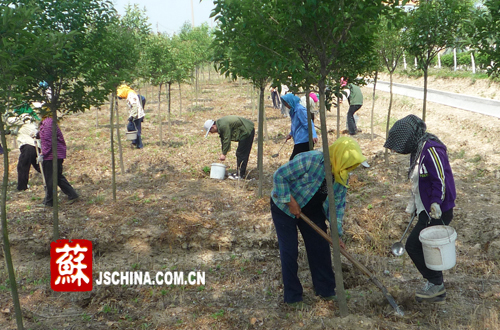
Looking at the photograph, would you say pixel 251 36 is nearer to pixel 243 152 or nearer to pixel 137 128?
pixel 243 152

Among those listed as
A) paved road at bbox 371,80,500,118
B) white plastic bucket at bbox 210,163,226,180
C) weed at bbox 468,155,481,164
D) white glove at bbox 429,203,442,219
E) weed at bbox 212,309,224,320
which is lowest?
weed at bbox 212,309,224,320

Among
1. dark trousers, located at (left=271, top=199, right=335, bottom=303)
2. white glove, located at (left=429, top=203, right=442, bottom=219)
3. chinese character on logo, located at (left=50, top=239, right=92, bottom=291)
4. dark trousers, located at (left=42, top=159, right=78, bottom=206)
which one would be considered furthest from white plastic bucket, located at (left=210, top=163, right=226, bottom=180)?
white glove, located at (left=429, top=203, right=442, bottom=219)

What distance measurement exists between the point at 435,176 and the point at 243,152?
529 centimetres

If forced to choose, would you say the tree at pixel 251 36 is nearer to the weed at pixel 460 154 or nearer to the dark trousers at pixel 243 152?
the dark trousers at pixel 243 152

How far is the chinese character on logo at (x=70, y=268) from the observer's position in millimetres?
4910

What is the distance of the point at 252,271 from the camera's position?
526 centimetres

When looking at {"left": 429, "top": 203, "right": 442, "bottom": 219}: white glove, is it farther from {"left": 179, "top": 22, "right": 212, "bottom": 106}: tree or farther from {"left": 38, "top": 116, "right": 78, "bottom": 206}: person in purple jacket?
{"left": 179, "top": 22, "right": 212, "bottom": 106}: tree

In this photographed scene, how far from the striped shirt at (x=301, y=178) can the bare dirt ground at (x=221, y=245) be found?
1.09m

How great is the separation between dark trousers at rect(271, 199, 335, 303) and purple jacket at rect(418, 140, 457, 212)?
96 centimetres

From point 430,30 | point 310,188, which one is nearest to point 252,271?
point 310,188

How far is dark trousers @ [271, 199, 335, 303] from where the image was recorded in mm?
3953

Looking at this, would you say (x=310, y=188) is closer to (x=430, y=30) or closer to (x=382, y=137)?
(x=430, y=30)

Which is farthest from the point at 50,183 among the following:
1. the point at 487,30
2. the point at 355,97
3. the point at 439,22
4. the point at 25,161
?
the point at 355,97

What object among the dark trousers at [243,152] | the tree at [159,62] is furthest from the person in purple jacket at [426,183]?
the tree at [159,62]
